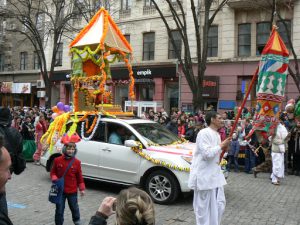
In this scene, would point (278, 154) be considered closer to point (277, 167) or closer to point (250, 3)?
point (277, 167)

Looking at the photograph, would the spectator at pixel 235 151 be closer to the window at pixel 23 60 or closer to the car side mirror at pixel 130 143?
the car side mirror at pixel 130 143

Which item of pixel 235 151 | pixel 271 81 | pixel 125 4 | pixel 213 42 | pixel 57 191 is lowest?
pixel 235 151

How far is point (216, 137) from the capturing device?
5.45m

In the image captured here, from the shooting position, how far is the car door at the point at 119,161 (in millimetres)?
8102

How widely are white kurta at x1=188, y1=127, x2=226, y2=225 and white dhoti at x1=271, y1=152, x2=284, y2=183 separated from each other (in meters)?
5.20

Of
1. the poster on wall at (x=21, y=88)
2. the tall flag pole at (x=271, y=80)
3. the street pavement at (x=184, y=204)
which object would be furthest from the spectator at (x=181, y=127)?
the poster on wall at (x=21, y=88)

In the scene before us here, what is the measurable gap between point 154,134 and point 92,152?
142 cm

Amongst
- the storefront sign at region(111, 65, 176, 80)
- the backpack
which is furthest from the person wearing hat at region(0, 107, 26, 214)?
the storefront sign at region(111, 65, 176, 80)

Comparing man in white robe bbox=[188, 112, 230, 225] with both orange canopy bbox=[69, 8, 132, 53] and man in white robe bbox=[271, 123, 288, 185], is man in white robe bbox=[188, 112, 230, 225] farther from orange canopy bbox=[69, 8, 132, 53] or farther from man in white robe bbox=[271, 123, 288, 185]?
orange canopy bbox=[69, 8, 132, 53]

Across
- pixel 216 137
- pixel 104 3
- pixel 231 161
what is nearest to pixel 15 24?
pixel 104 3

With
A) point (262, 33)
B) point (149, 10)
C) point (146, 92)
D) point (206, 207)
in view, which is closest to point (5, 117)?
point (206, 207)

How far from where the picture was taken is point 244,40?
21938 mm

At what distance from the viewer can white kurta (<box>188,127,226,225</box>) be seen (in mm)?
5281

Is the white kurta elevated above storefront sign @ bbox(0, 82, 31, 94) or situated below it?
below
